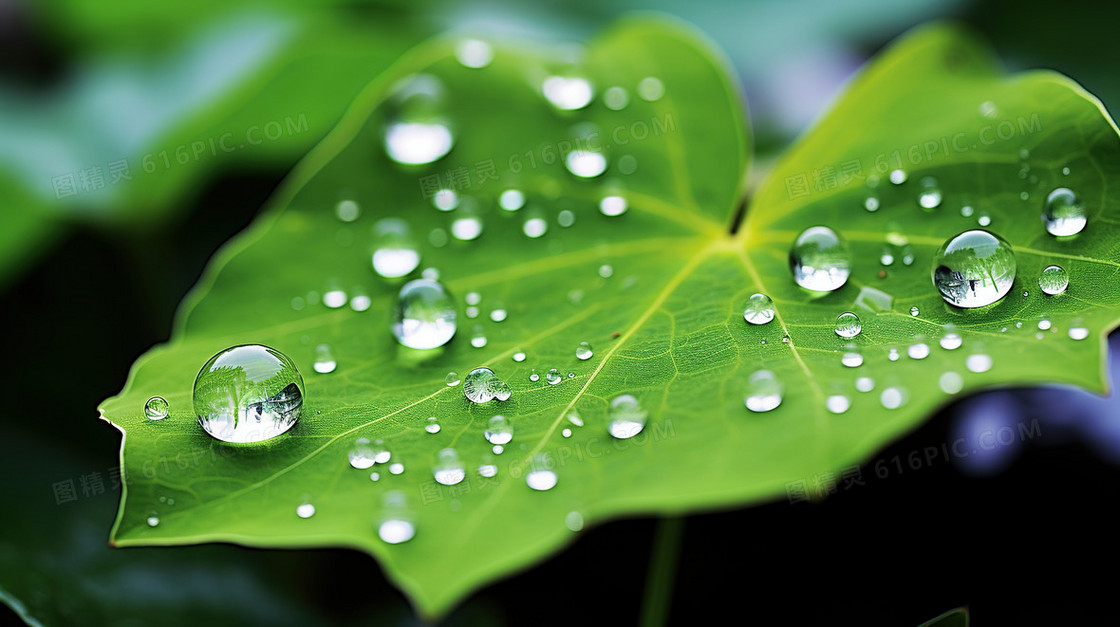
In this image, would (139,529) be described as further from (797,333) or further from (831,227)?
(831,227)

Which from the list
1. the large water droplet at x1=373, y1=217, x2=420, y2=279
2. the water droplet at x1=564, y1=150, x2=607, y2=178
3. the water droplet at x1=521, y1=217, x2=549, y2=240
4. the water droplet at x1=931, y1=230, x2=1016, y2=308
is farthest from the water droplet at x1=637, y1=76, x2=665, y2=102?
the water droplet at x1=931, y1=230, x2=1016, y2=308

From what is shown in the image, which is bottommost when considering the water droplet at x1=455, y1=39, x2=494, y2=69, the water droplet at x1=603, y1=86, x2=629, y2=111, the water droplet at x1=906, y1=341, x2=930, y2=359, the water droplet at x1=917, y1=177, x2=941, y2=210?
the water droplet at x1=906, y1=341, x2=930, y2=359

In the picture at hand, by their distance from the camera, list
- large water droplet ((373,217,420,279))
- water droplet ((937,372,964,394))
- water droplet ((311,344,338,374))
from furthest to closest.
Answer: large water droplet ((373,217,420,279))
water droplet ((311,344,338,374))
water droplet ((937,372,964,394))

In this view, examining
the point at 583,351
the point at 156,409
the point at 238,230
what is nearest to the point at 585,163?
the point at 583,351

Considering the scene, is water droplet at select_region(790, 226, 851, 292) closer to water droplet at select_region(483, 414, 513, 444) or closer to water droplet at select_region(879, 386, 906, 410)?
water droplet at select_region(879, 386, 906, 410)

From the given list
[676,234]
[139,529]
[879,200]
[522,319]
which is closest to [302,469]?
[139,529]

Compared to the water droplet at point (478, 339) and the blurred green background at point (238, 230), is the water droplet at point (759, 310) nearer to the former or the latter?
the water droplet at point (478, 339)
